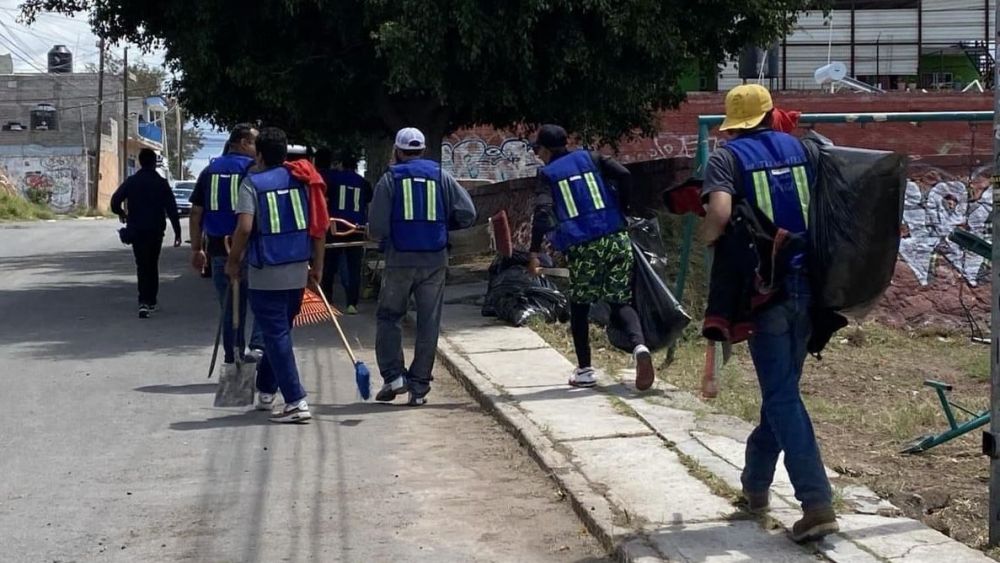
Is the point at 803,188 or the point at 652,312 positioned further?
the point at 652,312

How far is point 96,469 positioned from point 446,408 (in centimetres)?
259

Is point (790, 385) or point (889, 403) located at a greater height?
point (790, 385)

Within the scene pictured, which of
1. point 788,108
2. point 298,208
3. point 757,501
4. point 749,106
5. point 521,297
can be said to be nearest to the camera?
point 749,106

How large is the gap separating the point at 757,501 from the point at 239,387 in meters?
4.09

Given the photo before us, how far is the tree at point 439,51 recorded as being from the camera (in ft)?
43.0

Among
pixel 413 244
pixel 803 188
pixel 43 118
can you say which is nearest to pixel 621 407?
pixel 413 244

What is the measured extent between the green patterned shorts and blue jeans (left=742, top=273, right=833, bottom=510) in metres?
3.52

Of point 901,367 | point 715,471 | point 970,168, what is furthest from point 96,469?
point 970,168

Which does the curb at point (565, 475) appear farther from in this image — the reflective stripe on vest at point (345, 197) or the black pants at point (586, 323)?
the reflective stripe on vest at point (345, 197)

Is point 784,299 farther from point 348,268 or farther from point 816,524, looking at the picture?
point 348,268

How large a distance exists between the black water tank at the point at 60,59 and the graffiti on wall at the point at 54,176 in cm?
1921

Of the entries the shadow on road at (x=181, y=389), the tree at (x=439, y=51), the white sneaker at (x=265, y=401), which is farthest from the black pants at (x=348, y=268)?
the white sneaker at (x=265, y=401)

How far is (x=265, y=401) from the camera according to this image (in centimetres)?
883

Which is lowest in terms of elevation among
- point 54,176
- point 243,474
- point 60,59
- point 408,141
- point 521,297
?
point 243,474
